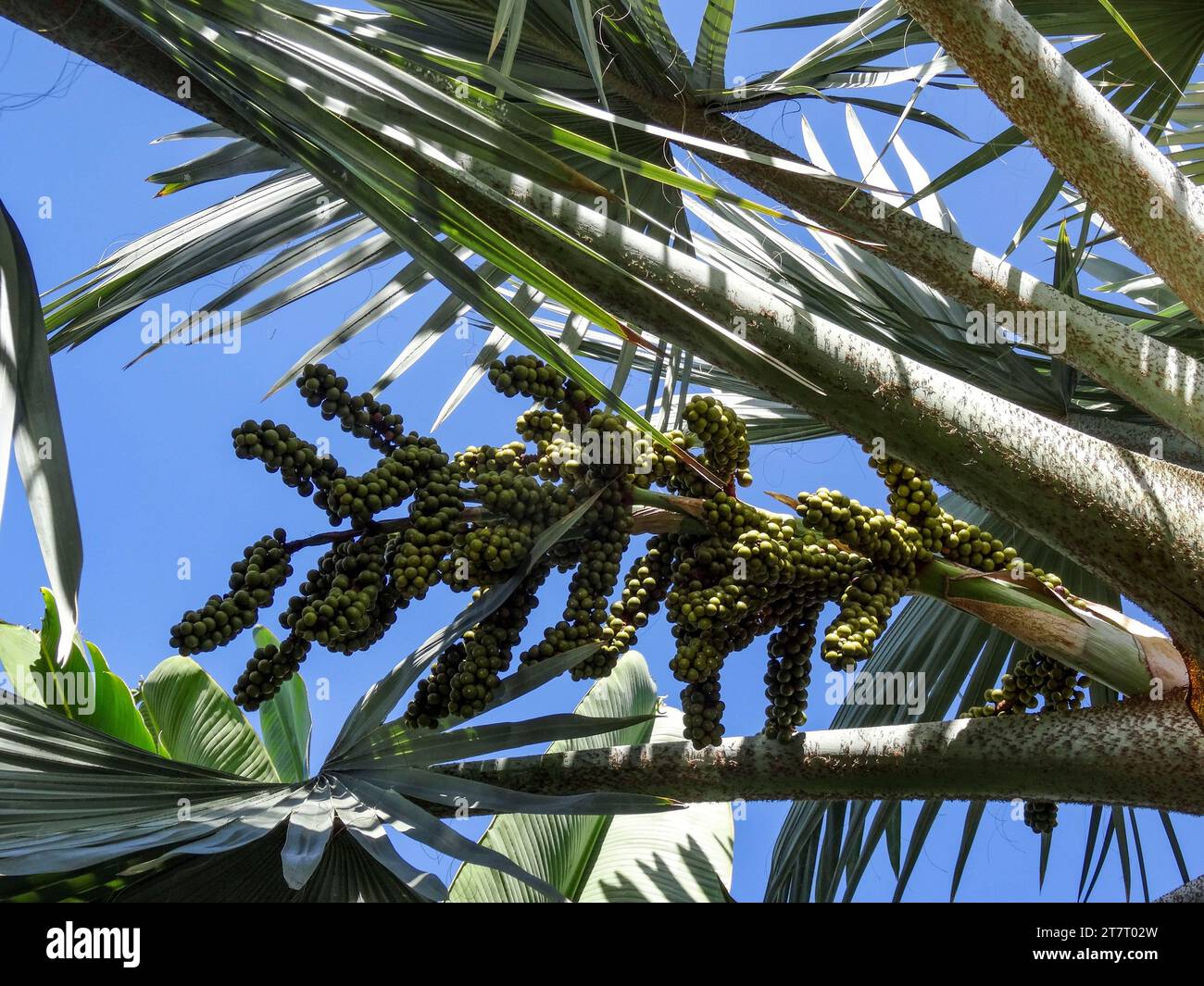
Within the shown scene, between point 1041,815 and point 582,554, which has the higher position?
point 582,554

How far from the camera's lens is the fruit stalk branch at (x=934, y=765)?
4.72ft

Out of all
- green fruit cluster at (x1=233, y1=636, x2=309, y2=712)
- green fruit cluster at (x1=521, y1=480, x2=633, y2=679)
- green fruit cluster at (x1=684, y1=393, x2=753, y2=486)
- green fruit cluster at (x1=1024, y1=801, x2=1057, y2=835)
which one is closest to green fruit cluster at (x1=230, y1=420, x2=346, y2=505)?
green fruit cluster at (x1=233, y1=636, x2=309, y2=712)

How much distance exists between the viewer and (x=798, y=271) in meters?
2.26

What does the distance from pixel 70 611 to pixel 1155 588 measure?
3.84 ft

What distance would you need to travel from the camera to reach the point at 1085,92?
1.37 m

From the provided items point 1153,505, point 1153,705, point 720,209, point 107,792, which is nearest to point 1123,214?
point 1153,505

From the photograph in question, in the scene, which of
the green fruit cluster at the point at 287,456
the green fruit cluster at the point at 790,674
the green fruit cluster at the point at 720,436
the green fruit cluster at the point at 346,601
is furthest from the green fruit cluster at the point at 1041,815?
the green fruit cluster at the point at 287,456

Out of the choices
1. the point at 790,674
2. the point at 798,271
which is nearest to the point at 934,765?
the point at 790,674

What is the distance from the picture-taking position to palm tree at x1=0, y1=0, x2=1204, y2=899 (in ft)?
3.41

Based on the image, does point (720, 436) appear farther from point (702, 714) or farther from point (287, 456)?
point (287, 456)

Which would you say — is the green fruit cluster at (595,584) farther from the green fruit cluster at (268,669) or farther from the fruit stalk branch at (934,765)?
the green fruit cluster at (268,669)

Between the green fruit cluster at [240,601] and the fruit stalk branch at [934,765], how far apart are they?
0.37m

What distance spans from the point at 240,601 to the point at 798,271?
4.51 feet
